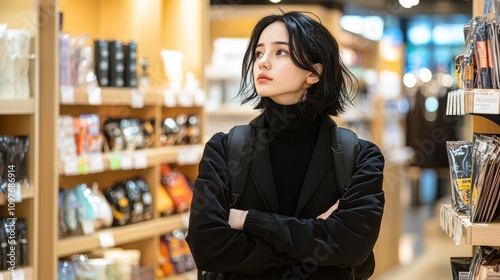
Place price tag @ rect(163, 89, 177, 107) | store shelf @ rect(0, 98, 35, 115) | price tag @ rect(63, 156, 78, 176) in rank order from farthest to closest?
price tag @ rect(163, 89, 177, 107) → price tag @ rect(63, 156, 78, 176) → store shelf @ rect(0, 98, 35, 115)

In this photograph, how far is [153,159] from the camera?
4.75 meters

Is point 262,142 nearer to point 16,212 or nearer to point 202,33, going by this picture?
point 16,212

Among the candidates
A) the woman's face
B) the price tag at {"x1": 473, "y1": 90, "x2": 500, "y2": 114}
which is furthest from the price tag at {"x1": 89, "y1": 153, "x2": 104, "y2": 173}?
the price tag at {"x1": 473, "y1": 90, "x2": 500, "y2": 114}

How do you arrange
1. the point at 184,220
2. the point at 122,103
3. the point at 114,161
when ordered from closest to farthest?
the point at 114,161 → the point at 122,103 → the point at 184,220

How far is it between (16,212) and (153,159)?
1165 millimetres

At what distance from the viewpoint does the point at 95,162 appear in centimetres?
425

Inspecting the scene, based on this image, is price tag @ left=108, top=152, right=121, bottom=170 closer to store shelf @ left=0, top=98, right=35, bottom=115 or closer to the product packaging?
store shelf @ left=0, top=98, right=35, bottom=115

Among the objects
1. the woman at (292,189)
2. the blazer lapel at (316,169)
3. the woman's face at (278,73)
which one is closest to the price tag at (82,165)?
the woman at (292,189)

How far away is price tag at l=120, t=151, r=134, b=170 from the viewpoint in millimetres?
4461

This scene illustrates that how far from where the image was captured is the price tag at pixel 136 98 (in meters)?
4.57

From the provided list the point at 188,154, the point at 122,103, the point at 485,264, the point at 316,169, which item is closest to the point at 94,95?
the point at 122,103

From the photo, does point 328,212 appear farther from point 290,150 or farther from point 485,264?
point 485,264

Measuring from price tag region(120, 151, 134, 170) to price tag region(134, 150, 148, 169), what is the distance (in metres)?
0.03

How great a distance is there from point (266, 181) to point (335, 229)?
247mm
